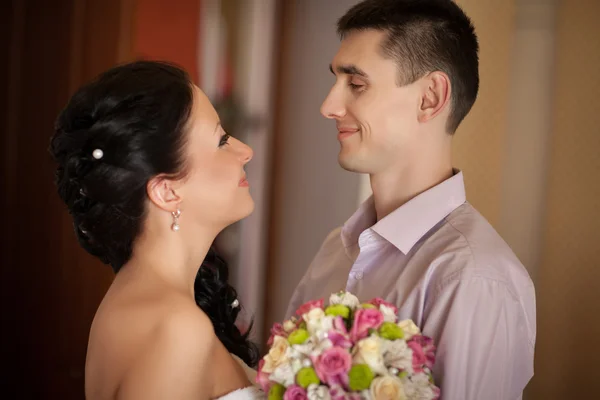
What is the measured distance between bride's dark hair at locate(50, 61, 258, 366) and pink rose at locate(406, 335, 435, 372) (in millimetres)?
692

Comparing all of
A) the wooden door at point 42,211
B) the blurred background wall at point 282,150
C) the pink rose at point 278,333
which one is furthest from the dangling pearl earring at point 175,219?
the wooden door at point 42,211

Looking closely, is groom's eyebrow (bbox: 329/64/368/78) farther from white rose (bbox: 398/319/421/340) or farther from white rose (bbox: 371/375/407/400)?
white rose (bbox: 371/375/407/400)

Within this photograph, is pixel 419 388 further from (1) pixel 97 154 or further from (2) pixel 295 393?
(1) pixel 97 154

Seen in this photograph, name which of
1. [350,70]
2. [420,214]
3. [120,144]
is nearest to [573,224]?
[420,214]

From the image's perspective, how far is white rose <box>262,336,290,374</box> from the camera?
1330mm

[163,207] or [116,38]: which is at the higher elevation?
[116,38]

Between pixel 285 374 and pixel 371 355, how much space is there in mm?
176

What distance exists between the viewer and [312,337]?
1348 millimetres

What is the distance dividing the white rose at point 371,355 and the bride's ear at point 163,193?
0.61 m

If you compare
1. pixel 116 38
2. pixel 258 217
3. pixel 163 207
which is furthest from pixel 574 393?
pixel 116 38

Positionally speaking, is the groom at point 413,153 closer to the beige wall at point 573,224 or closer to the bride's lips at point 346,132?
the bride's lips at point 346,132

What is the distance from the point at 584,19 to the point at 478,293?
3.49 feet

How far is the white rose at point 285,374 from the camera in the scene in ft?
4.33

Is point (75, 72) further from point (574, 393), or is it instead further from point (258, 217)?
point (574, 393)
